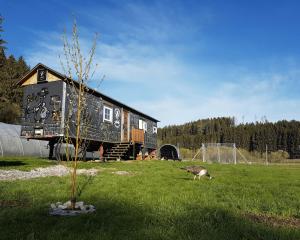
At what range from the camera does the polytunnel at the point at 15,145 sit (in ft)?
95.7

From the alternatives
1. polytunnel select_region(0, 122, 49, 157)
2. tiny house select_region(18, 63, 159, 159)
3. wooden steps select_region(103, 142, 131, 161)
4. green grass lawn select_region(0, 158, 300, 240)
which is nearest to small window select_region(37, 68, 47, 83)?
tiny house select_region(18, 63, 159, 159)

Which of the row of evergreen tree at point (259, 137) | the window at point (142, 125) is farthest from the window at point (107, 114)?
the row of evergreen tree at point (259, 137)

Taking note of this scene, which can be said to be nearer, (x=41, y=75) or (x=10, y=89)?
(x=41, y=75)

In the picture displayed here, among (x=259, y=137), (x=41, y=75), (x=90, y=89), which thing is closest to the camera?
(x=41, y=75)

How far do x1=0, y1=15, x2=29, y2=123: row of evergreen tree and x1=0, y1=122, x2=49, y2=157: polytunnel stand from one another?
914 inches

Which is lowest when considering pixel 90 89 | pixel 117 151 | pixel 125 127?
pixel 117 151

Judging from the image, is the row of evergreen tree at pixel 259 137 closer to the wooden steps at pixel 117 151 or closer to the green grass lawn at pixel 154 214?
the wooden steps at pixel 117 151

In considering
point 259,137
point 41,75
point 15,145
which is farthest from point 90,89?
point 259,137

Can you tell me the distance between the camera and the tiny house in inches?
902

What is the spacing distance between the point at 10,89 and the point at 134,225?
198ft

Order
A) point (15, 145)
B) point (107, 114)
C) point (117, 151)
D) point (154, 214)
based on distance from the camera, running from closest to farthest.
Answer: point (154, 214) → point (107, 114) → point (117, 151) → point (15, 145)

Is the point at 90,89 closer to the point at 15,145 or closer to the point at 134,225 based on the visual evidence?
the point at 15,145

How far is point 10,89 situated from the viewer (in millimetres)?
59938

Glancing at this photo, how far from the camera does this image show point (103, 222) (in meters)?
5.76
